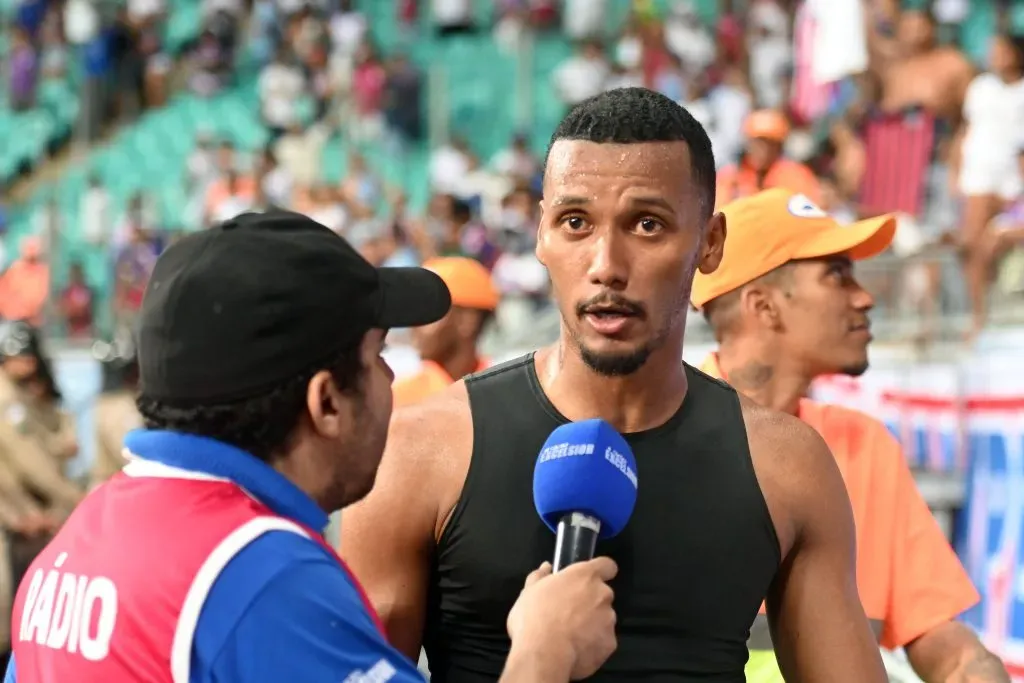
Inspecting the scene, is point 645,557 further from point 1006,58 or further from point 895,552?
point 1006,58

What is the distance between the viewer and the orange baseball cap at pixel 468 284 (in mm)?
7457

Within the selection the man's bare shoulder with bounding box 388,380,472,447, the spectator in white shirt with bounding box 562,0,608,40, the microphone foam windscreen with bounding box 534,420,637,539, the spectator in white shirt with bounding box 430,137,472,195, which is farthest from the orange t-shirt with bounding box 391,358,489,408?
the spectator in white shirt with bounding box 562,0,608,40

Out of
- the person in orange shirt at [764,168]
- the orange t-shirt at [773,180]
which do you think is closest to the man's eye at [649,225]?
the orange t-shirt at [773,180]

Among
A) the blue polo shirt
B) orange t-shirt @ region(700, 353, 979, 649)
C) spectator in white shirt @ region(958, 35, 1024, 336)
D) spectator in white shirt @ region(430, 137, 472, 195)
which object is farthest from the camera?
spectator in white shirt @ region(430, 137, 472, 195)

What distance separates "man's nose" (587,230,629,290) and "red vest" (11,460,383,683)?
0.87 metres

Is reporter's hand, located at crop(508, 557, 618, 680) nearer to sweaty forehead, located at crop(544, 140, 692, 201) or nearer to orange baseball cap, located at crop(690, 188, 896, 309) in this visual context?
sweaty forehead, located at crop(544, 140, 692, 201)

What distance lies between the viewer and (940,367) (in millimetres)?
7766

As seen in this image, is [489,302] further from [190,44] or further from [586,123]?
[190,44]

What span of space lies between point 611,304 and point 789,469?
466mm

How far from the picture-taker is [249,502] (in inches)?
81.0

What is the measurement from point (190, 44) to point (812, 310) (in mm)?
16026

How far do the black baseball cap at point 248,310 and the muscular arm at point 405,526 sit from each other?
0.70 m

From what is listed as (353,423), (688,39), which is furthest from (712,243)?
(688,39)

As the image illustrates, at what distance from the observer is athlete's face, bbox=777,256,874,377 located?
4148 millimetres
